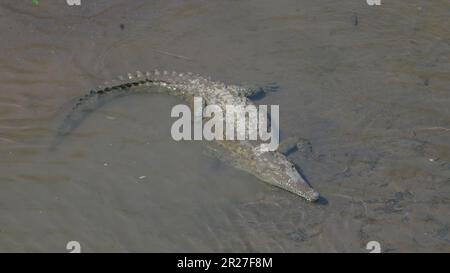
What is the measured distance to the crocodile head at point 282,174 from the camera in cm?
697

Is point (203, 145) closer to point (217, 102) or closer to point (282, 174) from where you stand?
point (217, 102)

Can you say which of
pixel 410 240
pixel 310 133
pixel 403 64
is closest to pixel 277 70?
pixel 310 133

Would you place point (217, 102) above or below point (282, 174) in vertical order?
above

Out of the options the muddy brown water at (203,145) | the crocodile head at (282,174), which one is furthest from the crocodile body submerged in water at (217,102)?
the muddy brown water at (203,145)

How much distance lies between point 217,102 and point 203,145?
76cm

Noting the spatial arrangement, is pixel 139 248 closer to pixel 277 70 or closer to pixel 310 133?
pixel 310 133

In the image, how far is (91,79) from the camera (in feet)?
28.0

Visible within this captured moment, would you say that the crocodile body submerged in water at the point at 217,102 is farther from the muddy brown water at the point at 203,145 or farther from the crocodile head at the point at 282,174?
the muddy brown water at the point at 203,145

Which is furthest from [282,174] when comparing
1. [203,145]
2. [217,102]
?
[217,102]

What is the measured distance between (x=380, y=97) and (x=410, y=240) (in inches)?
98.9

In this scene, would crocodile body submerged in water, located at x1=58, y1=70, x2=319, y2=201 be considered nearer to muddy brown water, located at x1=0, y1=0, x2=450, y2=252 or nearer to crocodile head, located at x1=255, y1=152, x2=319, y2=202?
crocodile head, located at x1=255, y1=152, x2=319, y2=202

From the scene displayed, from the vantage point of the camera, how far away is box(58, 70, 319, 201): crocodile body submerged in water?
7.26 metres

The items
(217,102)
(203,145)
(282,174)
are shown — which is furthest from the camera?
(217,102)

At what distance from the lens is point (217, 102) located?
8.20 meters
